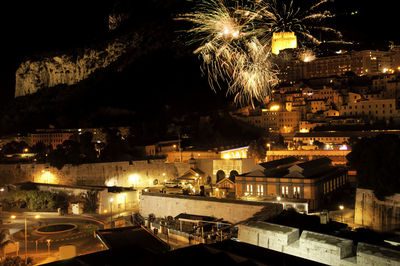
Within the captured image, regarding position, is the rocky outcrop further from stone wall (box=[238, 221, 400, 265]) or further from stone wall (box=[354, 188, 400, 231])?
stone wall (box=[238, 221, 400, 265])

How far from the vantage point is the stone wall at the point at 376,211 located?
48.2ft

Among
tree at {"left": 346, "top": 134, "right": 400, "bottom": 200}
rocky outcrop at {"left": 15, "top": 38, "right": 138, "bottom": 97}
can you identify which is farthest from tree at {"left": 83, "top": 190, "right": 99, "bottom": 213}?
rocky outcrop at {"left": 15, "top": 38, "right": 138, "bottom": 97}

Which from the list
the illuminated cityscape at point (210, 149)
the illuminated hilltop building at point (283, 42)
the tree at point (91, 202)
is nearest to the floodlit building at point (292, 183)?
the illuminated cityscape at point (210, 149)

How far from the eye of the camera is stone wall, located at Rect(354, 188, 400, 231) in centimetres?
1468

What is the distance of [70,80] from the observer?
246ft

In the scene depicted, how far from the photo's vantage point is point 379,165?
15547 millimetres

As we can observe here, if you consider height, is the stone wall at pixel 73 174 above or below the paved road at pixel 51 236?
above

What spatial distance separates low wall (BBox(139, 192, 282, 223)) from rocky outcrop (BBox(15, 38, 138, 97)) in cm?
6057

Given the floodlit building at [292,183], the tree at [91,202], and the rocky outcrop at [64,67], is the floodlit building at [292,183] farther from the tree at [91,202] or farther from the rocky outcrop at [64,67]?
the rocky outcrop at [64,67]

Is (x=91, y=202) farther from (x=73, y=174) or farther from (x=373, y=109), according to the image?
(x=373, y=109)

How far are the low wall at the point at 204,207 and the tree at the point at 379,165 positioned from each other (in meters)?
4.51

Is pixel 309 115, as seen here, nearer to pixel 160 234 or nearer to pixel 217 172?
pixel 217 172

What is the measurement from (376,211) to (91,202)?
14.0 metres

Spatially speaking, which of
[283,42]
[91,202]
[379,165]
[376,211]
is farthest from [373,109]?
[283,42]
